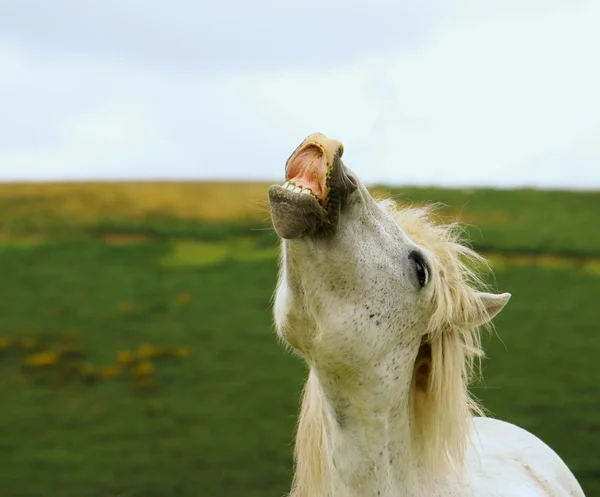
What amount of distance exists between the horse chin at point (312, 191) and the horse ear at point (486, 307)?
66 cm

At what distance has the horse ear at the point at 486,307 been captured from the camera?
2535 millimetres

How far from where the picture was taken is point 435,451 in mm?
2525

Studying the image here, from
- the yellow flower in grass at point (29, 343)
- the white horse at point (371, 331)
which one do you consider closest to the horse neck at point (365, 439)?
the white horse at point (371, 331)

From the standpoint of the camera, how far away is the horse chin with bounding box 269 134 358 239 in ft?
6.49

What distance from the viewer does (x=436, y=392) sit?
250 centimetres

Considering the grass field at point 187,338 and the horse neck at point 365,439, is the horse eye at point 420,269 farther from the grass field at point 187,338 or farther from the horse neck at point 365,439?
the grass field at point 187,338

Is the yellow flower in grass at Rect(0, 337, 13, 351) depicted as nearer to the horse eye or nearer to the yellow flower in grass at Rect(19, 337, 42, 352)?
the yellow flower in grass at Rect(19, 337, 42, 352)

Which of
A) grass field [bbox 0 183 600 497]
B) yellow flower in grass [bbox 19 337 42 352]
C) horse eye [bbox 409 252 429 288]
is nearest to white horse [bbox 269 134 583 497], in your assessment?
horse eye [bbox 409 252 429 288]

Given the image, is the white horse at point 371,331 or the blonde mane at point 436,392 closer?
the white horse at point 371,331

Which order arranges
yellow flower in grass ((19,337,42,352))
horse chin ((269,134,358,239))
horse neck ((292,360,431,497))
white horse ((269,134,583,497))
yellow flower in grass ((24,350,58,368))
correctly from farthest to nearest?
yellow flower in grass ((19,337,42,352))
yellow flower in grass ((24,350,58,368))
horse neck ((292,360,431,497))
white horse ((269,134,583,497))
horse chin ((269,134,358,239))

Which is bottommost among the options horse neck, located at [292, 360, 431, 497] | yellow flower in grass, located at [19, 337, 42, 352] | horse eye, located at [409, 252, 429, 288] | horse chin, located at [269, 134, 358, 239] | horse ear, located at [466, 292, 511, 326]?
yellow flower in grass, located at [19, 337, 42, 352]

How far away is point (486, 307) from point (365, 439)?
1.84ft

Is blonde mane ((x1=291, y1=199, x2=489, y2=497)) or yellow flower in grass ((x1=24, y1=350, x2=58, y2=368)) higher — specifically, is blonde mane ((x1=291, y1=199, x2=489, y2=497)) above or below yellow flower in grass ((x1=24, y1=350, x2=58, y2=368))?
above

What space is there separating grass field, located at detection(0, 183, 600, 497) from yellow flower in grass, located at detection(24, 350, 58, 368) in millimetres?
26
